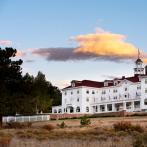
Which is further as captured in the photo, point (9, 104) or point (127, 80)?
point (127, 80)

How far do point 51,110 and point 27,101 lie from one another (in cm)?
8028

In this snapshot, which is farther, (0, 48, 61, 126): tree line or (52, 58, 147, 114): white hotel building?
(52, 58, 147, 114): white hotel building

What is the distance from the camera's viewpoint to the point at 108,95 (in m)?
135

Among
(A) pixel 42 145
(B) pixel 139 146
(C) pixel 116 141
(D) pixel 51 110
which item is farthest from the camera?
(D) pixel 51 110

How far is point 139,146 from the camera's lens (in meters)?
26.1

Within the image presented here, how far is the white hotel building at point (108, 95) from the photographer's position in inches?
4894

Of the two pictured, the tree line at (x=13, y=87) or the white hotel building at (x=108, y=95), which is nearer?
the tree line at (x=13, y=87)

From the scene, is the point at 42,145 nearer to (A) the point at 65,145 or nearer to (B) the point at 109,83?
(A) the point at 65,145

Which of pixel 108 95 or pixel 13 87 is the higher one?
pixel 108 95

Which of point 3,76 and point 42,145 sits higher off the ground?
point 3,76

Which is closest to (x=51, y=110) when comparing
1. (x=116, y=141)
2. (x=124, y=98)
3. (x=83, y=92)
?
(x=83, y=92)

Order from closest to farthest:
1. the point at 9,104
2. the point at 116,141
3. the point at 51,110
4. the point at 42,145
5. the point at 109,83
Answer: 1. the point at 42,145
2. the point at 116,141
3. the point at 9,104
4. the point at 109,83
5. the point at 51,110

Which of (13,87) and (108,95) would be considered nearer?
(13,87)

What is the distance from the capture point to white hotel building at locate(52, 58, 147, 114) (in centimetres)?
12431
